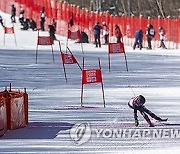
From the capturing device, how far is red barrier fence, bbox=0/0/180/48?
4860cm

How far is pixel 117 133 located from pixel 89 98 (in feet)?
20.8

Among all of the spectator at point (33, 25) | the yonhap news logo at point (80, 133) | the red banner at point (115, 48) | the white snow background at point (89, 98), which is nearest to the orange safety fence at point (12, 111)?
the white snow background at point (89, 98)

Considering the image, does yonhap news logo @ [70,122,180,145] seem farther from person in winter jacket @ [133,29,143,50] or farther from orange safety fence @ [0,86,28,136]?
person in winter jacket @ [133,29,143,50]

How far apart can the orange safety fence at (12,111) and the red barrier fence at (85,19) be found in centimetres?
3354

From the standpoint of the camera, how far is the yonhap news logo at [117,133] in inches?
515

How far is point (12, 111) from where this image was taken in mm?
13906

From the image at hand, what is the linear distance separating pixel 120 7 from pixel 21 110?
3523 inches

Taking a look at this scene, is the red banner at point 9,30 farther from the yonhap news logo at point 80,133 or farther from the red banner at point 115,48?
the yonhap news logo at point 80,133

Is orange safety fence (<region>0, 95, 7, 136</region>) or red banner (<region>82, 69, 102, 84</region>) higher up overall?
red banner (<region>82, 69, 102, 84</region>)

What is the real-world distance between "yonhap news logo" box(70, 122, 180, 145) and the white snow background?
17 centimetres

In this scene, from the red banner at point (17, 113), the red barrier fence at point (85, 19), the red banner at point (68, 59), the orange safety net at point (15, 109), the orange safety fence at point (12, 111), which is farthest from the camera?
the red barrier fence at point (85, 19)

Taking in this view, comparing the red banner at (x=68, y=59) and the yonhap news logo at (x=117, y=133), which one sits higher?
the red banner at (x=68, y=59)

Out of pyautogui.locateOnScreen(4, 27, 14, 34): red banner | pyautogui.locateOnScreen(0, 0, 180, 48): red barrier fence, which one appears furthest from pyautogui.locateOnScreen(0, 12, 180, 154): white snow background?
pyautogui.locateOnScreen(0, 0, 180, 48): red barrier fence

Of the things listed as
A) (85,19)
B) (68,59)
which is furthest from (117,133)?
(85,19)
